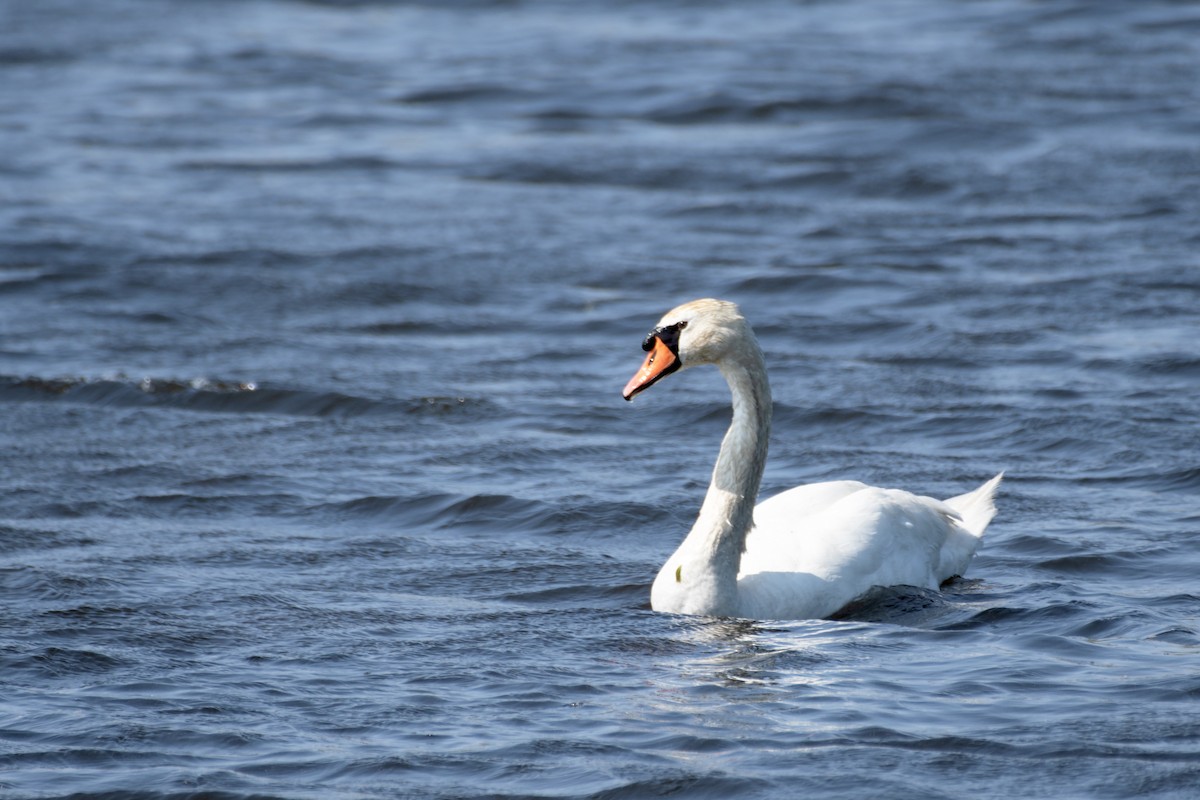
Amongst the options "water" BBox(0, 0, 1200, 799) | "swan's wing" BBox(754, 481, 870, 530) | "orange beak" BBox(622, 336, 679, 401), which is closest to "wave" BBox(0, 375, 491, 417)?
"water" BBox(0, 0, 1200, 799)

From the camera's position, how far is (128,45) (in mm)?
23578

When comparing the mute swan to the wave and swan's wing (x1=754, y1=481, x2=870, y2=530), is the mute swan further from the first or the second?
the wave

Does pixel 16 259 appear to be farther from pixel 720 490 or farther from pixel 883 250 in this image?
pixel 720 490

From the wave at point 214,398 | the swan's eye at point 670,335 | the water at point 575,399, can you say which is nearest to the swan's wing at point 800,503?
the water at point 575,399

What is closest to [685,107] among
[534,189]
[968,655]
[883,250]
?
[534,189]

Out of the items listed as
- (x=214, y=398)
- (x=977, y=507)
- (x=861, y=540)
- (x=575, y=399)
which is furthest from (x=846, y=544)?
(x=214, y=398)

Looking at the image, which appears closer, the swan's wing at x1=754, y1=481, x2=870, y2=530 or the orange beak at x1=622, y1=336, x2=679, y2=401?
the orange beak at x1=622, y1=336, x2=679, y2=401

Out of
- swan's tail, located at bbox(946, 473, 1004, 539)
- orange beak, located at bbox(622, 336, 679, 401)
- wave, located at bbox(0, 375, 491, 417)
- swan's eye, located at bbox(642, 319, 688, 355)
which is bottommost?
swan's tail, located at bbox(946, 473, 1004, 539)

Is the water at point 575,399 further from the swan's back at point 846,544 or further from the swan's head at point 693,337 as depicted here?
the swan's head at point 693,337

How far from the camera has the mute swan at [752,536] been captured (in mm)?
7797

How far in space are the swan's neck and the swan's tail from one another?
44.2 inches

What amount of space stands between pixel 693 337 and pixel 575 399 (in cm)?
348

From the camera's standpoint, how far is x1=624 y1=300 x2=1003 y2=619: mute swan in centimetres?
780

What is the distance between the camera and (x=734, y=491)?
26.0 feet
